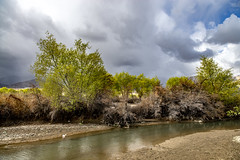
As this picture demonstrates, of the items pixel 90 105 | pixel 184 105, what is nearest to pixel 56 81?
pixel 90 105

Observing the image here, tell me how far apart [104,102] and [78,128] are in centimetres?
688

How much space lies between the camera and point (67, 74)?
2142 cm

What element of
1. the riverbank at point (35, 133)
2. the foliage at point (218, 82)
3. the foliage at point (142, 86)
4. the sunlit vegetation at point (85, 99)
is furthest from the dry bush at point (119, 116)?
the foliage at point (142, 86)

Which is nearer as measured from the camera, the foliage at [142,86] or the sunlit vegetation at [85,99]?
the sunlit vegetation at [85,99]

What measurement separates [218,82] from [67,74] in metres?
30.1

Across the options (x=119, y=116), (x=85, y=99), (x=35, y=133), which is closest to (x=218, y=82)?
(x=119, y=116)

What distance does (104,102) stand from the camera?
2386 centimetres

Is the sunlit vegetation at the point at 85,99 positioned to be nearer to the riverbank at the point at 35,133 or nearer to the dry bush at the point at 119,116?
the dry bush at the point at 119,116

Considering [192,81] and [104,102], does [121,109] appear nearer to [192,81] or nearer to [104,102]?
[104,102]

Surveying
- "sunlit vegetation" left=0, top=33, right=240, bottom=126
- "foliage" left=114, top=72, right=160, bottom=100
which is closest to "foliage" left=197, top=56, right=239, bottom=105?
"sunlit vegetation" left=0, top=33, right=240, bottom=126

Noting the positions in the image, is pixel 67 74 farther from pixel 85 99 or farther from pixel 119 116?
pixel 119 116

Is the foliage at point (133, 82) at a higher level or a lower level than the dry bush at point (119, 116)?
higher

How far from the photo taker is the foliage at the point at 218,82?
27.8 m

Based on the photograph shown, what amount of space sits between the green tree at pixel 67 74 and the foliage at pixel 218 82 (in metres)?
22.6
